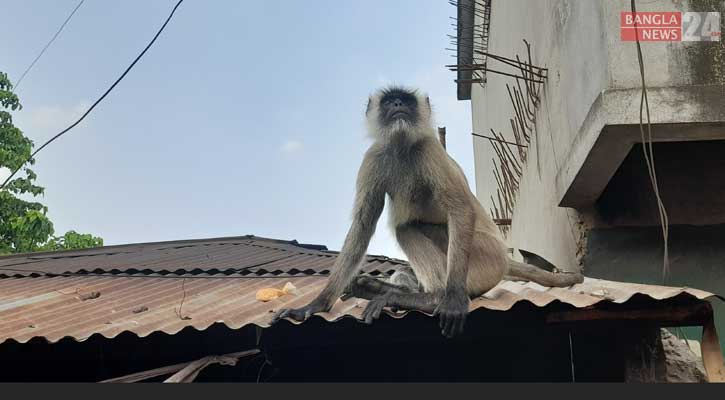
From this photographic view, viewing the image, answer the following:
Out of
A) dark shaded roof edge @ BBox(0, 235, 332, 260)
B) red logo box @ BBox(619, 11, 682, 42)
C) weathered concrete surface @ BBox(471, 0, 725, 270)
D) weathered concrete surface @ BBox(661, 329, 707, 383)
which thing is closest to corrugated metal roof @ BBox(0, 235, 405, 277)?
dark shaded roof edge @ BBox(0, 235, 332, 260)

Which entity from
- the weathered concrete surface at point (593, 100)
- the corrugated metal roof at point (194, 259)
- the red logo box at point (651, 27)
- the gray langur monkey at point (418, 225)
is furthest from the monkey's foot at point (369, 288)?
the red logo box at point (651, 27)

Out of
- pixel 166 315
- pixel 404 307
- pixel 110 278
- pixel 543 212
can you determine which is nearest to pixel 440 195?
pixel 404 307

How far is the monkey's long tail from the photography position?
485cm

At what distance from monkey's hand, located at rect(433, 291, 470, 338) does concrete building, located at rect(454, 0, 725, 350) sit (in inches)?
74.8

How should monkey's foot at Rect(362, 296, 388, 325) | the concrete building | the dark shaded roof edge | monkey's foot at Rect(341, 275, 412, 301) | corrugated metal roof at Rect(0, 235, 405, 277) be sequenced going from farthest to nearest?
the dark shaded roof edge
corrugated metal roof at Rect(0, 235, 405, 277)
the concrete building
monkey's foot at Rect(341, 275, 412, 301)
monkey's foot at Rect(362, 296, 388, 325)

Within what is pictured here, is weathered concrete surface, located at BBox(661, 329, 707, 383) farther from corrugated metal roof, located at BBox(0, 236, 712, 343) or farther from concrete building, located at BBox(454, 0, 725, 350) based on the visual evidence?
concrete building, located at BBox(454, 0, 725, 350)

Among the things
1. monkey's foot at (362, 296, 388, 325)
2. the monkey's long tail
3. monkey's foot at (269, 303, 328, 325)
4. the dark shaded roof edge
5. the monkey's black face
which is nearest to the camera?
monkey's foot at (362, 296, 388, 325)

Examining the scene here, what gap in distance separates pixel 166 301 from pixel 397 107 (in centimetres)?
220

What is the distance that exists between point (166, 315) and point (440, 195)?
1.96 meters

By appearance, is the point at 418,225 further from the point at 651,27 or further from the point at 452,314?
the point at 651,27

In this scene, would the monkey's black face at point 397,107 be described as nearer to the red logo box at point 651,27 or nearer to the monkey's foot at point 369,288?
the monkey's foot at point 369,288

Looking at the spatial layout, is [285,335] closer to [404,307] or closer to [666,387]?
[404,307]

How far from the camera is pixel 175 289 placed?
5.47 metres

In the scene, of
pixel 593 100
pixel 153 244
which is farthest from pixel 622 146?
pixel 153 244
